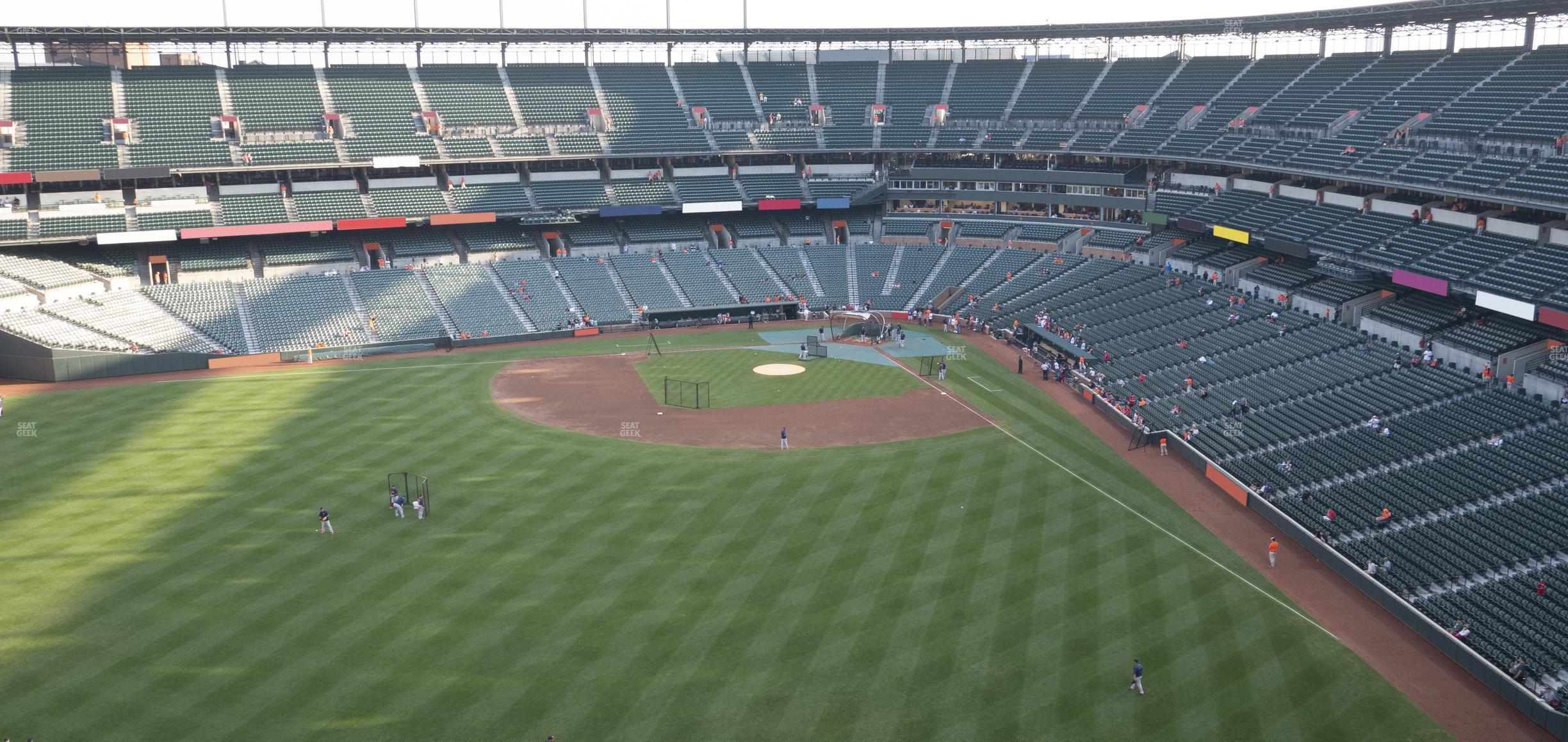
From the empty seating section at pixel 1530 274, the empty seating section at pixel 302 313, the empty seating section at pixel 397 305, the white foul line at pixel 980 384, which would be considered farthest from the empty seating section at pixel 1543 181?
the empty seating section at pixel 302 313

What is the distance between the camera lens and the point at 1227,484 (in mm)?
44906

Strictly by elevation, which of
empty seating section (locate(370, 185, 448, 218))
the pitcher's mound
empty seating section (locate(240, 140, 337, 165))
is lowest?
the pitcher's mound

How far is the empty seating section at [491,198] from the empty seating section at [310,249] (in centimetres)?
859

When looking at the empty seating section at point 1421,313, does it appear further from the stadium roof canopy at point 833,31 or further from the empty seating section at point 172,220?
the empty seating section at point 172,220

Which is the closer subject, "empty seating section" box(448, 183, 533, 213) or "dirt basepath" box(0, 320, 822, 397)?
"dirt basepath" box(0, 320, 822, 397)

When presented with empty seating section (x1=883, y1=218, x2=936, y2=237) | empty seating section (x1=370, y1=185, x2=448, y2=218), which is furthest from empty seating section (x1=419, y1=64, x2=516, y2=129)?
empty seating section (x1=883, y1=218, x2=936, y2=237)

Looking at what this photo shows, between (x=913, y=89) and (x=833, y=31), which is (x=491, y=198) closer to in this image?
(x=833, y=31)

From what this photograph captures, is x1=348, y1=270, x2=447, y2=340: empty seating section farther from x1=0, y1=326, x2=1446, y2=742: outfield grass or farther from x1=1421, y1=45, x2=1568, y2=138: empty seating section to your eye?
x1=1421, y1=45, x2=1568, y2=138: empty seating section

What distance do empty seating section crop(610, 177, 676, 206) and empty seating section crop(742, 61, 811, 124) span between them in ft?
45.3

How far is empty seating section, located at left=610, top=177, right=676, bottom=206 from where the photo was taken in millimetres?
89812

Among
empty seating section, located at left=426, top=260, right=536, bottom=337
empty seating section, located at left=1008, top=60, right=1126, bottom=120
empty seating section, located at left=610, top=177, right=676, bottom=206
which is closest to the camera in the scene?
Result: empty seating section, located at left=426, top=260, right=536, bottom=337

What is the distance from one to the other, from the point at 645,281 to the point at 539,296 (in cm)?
896

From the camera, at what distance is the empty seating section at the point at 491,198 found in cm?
8469

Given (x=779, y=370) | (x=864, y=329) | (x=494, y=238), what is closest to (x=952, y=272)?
(x=864, y=329)
